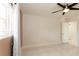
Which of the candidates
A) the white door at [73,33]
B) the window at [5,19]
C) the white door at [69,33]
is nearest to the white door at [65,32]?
the white door at [69,33]

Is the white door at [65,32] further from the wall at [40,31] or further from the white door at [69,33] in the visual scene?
the wall at [40,31]

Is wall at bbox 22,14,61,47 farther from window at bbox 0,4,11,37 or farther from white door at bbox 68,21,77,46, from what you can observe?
window at bbox 0,4,11,37

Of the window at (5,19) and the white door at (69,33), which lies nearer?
the window at (5,19)

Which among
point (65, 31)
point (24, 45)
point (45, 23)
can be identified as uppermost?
point (45, 23)

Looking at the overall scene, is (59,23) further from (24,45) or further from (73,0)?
(73,0)

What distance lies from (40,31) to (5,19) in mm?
4452

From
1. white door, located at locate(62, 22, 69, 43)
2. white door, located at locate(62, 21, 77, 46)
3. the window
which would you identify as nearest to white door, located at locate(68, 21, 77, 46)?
white door, located at locate(62, 21, 77, 46)

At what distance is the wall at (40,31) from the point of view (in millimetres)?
7168

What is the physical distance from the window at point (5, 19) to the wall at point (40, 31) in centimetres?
349

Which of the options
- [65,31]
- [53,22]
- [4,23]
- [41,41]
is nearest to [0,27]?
[4,23]

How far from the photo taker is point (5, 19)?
3.35 metres

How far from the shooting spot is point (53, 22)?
26.8ft

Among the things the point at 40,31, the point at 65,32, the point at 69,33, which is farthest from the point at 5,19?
the point at 69,33

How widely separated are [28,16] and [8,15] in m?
3.62
